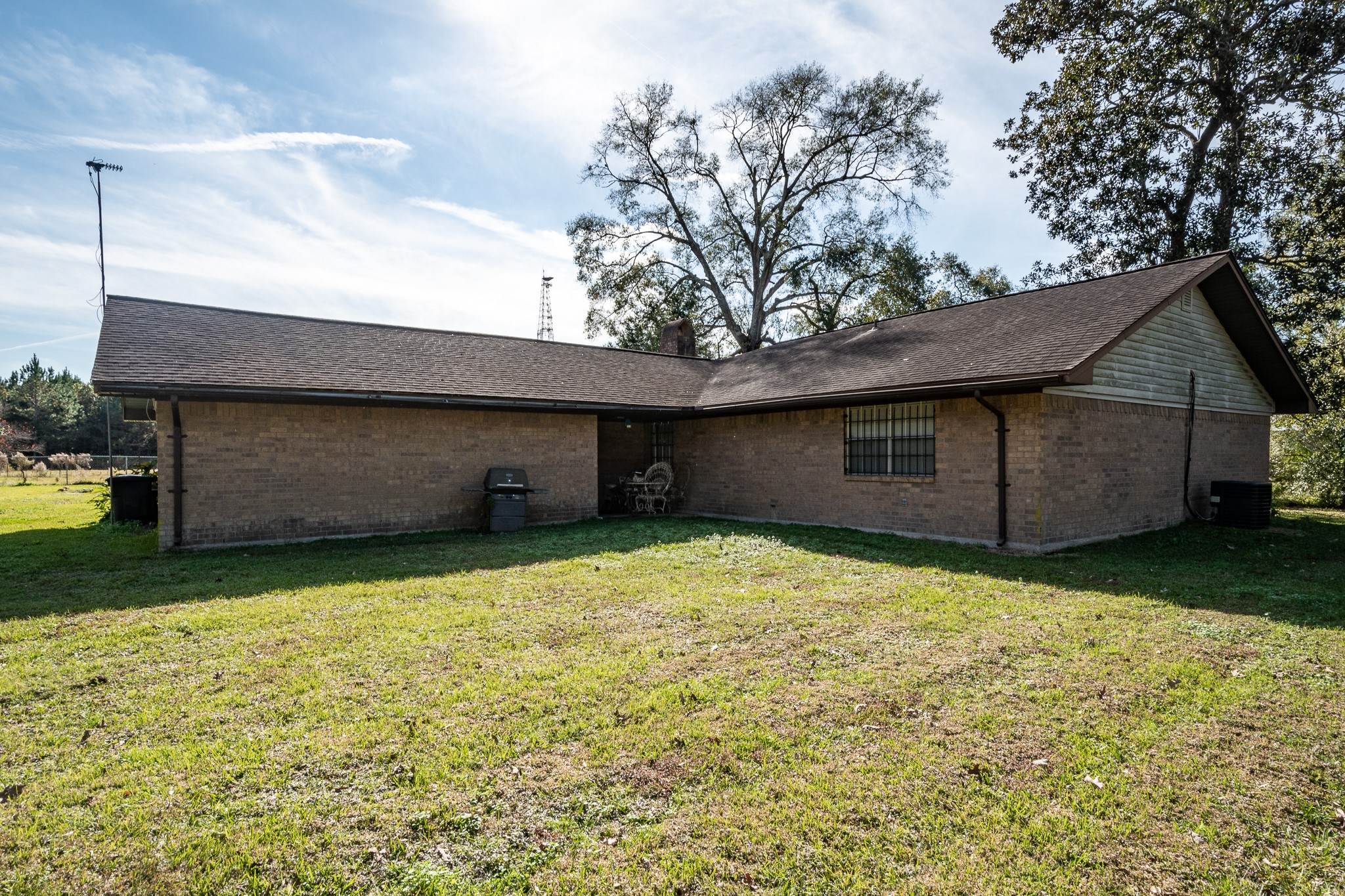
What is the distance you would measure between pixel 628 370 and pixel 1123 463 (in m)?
10.4

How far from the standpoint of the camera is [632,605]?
6.20 metres

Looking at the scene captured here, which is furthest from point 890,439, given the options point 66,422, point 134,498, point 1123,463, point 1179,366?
point 66,422

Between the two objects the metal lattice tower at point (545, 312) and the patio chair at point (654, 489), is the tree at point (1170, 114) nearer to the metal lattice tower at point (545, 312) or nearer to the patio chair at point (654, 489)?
the patio chair at point (654, 489)

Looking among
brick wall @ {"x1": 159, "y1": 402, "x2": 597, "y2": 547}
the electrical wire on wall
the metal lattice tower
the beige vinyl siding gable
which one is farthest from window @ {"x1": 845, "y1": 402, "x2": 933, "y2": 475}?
the metal lattice tower

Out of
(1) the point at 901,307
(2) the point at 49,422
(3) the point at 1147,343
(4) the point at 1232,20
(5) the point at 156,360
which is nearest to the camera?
(5) the point at 156,360

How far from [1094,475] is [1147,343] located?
2605mm

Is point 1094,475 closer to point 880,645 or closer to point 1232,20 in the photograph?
point 880,645

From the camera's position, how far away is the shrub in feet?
53.3

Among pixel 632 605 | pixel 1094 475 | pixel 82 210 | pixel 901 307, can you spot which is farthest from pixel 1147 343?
pixel 82 210

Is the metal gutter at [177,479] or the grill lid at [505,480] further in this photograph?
the grill lid at [505,480]

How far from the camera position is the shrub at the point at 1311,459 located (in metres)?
16.2

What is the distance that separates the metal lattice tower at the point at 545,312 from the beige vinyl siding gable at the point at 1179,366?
30544mm

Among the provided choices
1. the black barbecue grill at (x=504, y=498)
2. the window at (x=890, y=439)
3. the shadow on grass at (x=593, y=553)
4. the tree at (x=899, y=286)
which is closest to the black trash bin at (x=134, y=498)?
the shadow on grass at (x=593, y=553)

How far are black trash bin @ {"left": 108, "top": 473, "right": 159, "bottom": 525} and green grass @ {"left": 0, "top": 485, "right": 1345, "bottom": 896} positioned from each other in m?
7.07
